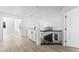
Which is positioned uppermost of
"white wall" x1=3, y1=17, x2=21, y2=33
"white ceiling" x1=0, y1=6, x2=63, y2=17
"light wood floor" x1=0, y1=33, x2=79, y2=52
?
"white ceiling" x1=0, y1=6, x2=63, y2=17

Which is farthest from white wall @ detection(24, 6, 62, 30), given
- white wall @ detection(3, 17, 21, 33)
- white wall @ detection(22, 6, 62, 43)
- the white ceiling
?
white wall @ detection(3, 17, 21, 33)

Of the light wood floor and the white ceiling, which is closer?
the white ceiling

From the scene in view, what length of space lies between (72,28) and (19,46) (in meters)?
2.34

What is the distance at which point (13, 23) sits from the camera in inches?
168

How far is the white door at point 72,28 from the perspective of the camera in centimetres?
478

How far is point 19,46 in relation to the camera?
4266 mm

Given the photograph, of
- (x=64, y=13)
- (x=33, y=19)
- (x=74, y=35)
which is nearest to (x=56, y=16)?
(x=64, y=13)

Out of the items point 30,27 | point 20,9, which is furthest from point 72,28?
point 20,9

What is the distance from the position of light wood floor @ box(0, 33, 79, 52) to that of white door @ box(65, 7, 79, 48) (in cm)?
67

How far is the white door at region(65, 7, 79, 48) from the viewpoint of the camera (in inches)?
188

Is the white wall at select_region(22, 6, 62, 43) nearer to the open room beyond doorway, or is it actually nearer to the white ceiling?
the open room beyond doorway

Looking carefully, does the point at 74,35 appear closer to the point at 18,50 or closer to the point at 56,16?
the point at 56,16

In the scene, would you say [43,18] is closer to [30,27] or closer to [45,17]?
[45,17]
